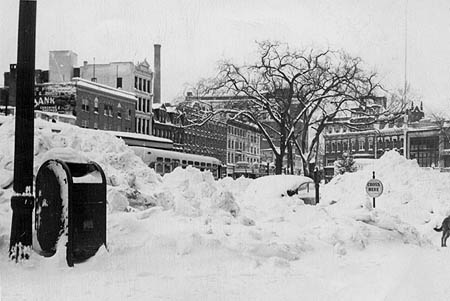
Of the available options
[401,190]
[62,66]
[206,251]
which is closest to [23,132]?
[206,251]

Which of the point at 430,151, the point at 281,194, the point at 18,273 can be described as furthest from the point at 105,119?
the point at 18,273

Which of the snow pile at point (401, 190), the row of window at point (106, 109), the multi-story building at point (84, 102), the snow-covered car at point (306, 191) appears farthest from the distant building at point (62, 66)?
the snow-covered car at point (306, 191)

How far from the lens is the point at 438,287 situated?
331 inches

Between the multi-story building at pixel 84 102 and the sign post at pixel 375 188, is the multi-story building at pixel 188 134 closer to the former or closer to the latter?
the multi-story building at pixel 84 102

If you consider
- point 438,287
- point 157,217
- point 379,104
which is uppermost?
point 379,104

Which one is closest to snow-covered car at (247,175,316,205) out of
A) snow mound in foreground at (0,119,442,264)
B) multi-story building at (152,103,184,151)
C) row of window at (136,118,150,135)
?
snow mound in foreground at (0,119,442,264)

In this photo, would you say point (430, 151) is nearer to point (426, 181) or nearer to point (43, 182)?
point (426, 181)

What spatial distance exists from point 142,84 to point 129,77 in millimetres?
3467

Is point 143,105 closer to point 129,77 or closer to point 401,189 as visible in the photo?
point 129,77

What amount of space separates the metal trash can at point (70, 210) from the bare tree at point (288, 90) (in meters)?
26.5

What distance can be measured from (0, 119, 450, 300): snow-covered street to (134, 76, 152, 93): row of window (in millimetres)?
54571

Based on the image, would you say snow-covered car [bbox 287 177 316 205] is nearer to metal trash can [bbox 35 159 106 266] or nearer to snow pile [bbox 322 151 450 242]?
snow pile [bbox 322 151 450 242]

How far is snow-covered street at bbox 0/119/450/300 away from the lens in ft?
25.0

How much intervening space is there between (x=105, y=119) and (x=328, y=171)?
23.7 m
